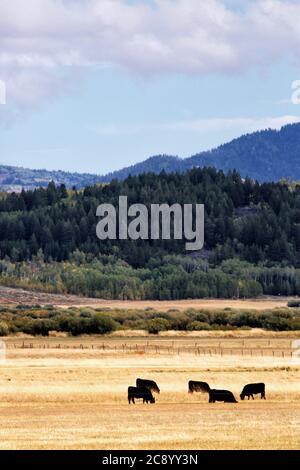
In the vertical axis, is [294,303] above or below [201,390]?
above

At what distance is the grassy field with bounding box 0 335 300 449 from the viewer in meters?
35.3

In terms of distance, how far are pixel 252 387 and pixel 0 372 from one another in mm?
14376

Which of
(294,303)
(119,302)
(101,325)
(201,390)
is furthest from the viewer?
(119,302)

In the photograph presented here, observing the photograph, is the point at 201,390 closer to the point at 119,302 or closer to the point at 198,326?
the point at 198,326

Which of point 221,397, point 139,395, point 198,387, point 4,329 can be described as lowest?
point 221,397

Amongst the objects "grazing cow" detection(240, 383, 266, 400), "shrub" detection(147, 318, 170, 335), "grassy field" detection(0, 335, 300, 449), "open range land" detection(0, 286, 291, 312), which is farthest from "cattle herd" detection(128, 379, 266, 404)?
"open range land" detection(0, 286, 291, 312)

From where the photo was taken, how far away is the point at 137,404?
1885 inches

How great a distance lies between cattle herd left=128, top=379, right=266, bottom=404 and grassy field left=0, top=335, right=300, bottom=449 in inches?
16.8

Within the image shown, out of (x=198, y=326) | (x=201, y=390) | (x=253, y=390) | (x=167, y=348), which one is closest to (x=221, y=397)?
(x=253, y=390)

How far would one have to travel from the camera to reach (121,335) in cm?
9394

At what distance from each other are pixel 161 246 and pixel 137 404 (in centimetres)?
12224
